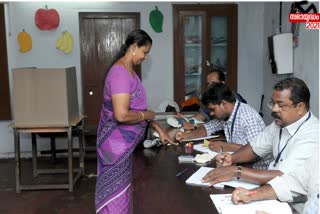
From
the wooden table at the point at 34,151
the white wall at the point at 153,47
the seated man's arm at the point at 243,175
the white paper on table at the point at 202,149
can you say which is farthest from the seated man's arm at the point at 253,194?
the white wall at the point at 153,47

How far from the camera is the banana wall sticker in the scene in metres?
4.94

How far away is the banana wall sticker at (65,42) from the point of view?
4.94 meters

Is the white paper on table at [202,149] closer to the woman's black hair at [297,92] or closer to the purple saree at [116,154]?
the purple saree at [116,154]

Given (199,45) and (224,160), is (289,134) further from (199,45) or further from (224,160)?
(199,45)

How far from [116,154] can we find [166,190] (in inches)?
23.2

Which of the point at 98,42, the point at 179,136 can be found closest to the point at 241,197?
the point at 179,136

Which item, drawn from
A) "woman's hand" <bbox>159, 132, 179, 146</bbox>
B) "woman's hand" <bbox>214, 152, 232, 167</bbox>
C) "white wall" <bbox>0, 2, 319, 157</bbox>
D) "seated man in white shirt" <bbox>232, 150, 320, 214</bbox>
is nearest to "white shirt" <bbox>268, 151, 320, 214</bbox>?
"seated man in white shirt" <bbox>232, 150, 320, 214</bbox>

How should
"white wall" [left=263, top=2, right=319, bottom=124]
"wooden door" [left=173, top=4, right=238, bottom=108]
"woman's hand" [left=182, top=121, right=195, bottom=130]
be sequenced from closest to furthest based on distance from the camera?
"woman's hand" [left=182, top=121, right=195, bottom=130] → "white wall" [left=263, top=2, right=319, bottom=124] → "wooden door" [left=173, top=4, right=238, bottom=108]

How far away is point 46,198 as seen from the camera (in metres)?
3.62

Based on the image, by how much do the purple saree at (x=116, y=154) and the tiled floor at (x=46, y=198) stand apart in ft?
4.10

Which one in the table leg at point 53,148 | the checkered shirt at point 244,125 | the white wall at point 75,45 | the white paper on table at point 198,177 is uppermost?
the white wall at point 75,45

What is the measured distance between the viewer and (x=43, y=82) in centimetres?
353

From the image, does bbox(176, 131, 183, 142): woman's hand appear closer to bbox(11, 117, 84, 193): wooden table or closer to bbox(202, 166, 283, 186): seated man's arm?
bbox(202, 166, 283, 186): seated man's arm

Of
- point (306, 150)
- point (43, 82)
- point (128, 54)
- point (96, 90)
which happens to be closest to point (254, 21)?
point (96, 90)
